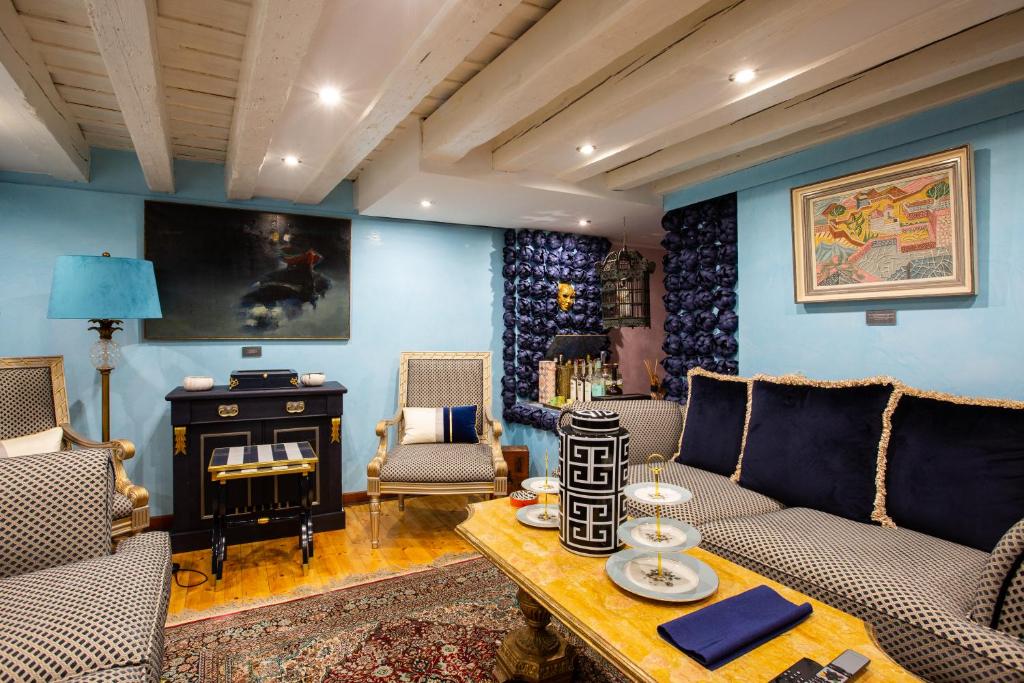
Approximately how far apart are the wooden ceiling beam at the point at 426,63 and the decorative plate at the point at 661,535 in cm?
155

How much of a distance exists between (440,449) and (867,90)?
286cm

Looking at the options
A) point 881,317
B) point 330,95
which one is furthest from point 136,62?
point 881,317

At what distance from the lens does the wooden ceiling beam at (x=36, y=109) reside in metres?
1.86

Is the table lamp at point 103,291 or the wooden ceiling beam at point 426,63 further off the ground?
the wooden ceiling beam at point 426,63

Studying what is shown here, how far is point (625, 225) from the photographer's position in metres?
4.39

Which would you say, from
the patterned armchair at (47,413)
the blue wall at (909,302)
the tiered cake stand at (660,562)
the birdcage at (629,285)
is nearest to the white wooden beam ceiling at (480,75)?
the blue wall at (909,302)

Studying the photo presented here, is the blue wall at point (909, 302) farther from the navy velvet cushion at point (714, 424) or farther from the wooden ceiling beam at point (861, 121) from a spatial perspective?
the navy velvet cushion at point (714, 424)

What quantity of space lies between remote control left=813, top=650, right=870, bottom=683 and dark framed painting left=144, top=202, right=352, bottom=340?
11.7ft

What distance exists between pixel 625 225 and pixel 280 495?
323cm

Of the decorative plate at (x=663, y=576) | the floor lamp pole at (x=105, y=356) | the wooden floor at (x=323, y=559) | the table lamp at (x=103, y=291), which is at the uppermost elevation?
the table lamp at (x=103, y=291)

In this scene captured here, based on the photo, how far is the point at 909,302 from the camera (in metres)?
2.53

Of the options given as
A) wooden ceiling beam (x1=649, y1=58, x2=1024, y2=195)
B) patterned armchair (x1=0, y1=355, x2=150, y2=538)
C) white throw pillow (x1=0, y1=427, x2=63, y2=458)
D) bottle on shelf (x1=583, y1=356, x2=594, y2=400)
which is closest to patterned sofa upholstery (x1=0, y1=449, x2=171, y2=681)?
patterned armchair (x1=0, y1=355, x2=150, y2=538)

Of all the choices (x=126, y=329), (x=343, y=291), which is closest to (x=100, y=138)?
(x=126, y=329)

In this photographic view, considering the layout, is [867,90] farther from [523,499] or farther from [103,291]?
[103,291]
